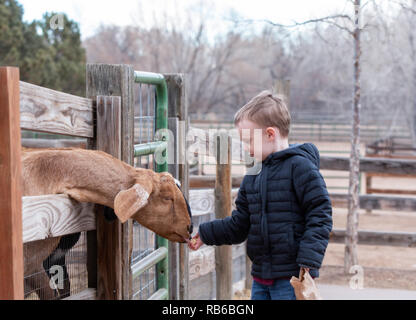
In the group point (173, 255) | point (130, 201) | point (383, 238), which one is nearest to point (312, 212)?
point (130, 201)

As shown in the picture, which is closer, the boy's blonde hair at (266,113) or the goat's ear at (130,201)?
the goat's ear at (130,201)

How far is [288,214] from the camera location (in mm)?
2818

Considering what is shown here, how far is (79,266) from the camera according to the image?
10.2 ft

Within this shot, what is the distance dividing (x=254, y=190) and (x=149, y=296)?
1.62 meters

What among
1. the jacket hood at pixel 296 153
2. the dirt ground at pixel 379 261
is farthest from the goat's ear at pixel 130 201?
the dirt ground at pixel 379 261

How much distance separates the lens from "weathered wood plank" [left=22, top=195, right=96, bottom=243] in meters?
2.30

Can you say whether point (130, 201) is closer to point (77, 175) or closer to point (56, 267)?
point (77, 175)

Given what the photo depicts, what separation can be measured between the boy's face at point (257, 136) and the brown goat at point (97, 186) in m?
0.56

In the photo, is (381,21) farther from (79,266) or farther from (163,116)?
(79,266)

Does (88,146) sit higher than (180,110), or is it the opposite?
(180,110)

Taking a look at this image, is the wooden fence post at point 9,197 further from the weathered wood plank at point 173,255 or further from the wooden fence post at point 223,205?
the wooden fence post at point 223,205

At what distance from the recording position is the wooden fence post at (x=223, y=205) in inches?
204

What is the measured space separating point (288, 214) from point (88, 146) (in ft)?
4.18

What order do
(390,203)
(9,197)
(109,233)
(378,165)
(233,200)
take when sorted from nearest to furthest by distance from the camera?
(9,197) → (109,233) → (233,200) → (390,203) → (378,165)
